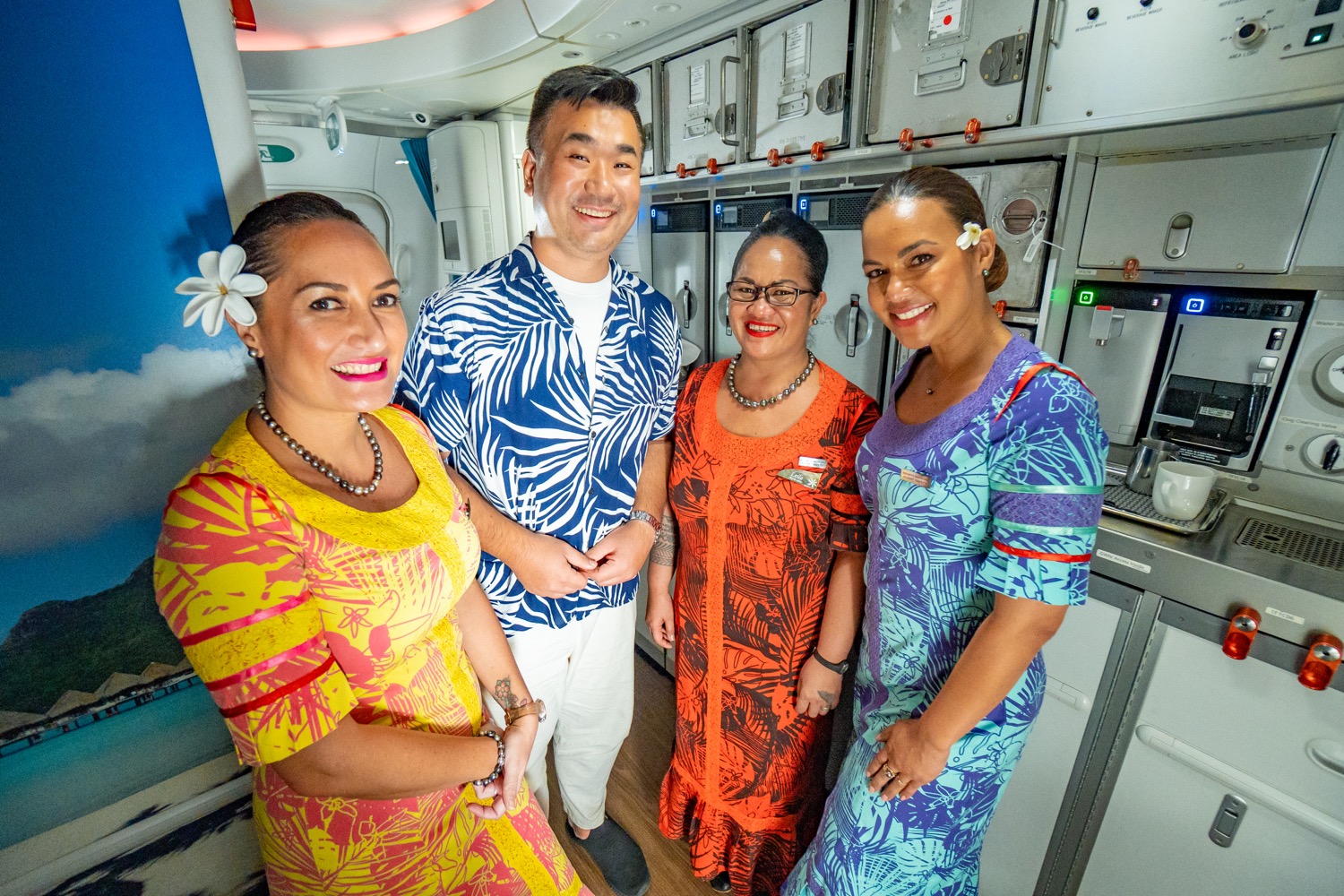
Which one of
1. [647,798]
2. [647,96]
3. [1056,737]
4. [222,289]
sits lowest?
[647,798]

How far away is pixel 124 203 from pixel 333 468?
1.55 feet

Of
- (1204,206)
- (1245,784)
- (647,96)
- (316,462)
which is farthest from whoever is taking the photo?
(647,96)

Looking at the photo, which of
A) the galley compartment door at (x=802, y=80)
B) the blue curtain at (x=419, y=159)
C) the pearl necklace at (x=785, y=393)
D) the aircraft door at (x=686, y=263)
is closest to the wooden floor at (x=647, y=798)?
the pearl necklace at (x=785, y=393)

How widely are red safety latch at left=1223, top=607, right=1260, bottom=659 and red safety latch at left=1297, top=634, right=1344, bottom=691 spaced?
0.08 metres

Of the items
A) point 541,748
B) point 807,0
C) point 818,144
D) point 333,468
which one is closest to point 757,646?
point 541,748

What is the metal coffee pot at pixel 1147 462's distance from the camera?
1.67 m

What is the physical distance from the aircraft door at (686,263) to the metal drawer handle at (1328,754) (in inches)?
92.6

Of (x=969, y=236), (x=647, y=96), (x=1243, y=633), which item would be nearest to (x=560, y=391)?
(x=969, y=236)

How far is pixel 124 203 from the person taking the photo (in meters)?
0.86

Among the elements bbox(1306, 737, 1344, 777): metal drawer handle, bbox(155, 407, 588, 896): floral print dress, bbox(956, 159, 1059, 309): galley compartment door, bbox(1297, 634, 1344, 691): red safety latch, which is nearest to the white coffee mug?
bbox(1297, 634, 1344, 691): red safety latch

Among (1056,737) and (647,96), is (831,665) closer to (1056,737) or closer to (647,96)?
(1056,737)

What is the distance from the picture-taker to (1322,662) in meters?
1.13

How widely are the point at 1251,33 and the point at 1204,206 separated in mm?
377

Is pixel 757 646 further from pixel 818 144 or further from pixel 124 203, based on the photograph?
pixel 818 144
